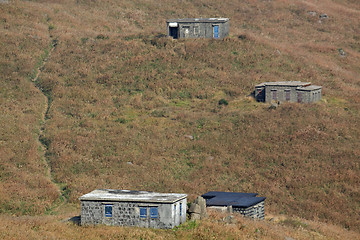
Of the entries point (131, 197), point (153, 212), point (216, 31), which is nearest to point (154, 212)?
point (153, 212)

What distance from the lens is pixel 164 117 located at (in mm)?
62062

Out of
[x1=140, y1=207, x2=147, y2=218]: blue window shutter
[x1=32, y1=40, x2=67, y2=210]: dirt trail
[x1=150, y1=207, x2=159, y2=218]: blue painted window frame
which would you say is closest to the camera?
[x1=150, y1=207, x2=159, y2=218]: blue painted window frame

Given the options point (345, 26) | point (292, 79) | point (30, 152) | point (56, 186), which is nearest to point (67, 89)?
point (30, 152)

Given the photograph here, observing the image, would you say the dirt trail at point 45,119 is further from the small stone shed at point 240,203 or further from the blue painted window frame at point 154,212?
the blue painted window frame at point 154,212

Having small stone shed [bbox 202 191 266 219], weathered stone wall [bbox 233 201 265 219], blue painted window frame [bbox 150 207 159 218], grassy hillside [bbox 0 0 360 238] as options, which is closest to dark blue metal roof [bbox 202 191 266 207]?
small stone shed [bbox 202 191 266 219]

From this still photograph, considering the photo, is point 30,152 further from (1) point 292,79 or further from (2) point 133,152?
(1) point 292,79

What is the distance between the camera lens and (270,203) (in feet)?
151

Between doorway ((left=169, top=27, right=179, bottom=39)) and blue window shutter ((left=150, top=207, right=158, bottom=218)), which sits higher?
doorway ((left=169, top=27, right=179, bottom=39))

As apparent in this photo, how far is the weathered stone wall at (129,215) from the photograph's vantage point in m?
32.2

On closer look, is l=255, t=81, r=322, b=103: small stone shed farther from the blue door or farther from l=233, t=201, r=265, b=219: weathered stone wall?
l=233, t=201, r=265, b=219: weathered stone wall

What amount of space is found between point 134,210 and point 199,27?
49746 mm

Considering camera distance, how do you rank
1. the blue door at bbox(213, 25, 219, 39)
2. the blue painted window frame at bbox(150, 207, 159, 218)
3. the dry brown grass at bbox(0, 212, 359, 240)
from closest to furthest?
the dry brown grass at bbox(0, 212, 359, 240) < the blue painted window frame at bbox(150, 207, 159, 218) < the blue door at bbox(213, 25, 219, 39)

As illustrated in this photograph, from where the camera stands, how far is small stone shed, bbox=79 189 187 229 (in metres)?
32.2

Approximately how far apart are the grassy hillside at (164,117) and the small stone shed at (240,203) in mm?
4343
